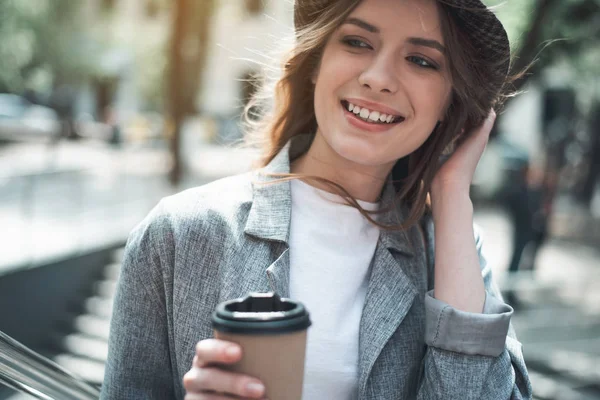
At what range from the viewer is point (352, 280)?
5.50 ft

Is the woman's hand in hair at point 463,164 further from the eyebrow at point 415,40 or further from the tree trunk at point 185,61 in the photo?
the tree trunk at point 185,61

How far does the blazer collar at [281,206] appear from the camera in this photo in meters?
1.61

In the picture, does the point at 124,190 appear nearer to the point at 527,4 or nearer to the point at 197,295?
the point at 527,4

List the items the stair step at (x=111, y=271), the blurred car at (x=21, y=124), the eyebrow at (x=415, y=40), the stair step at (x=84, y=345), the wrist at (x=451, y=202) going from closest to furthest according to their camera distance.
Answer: the eyebrow at (x=415, y=40) → the wrist at (x=451, y=202) → the stair step at (x=84, y=345) → the stair step at (x=111, y=271) → the blurred car at (x=21, y=124)

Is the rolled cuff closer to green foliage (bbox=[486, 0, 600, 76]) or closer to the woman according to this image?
the woman

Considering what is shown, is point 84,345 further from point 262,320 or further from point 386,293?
point 262,320

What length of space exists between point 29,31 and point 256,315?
2264cm

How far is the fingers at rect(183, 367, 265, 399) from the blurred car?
22.0 metres

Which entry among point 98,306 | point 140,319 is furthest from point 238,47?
point 140,319

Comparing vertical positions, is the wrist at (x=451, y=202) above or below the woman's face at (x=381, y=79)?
below

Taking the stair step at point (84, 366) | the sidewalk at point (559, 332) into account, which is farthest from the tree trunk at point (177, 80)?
the sidewalk at point (559, 332)

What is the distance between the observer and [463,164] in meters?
1.87

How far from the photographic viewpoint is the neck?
71.0 inches

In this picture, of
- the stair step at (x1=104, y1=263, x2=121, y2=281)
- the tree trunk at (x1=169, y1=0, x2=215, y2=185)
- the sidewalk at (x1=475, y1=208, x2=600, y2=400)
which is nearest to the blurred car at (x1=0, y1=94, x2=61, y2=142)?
the tree trunk at (x1=169, y1=0, x2=215, y2=185)
